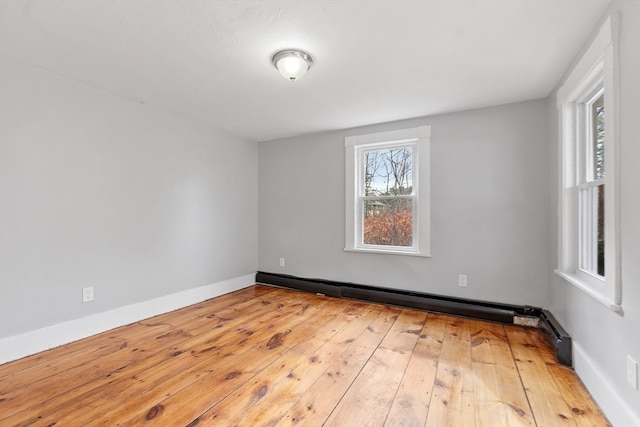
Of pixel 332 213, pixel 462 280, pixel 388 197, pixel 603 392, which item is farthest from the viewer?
pixel 332 213

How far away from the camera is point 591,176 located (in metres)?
2.20

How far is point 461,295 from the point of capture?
3344 millimetres

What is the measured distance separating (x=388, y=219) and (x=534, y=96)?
6.54 ft

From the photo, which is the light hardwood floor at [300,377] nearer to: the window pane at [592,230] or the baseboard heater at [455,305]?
the baseboard heater at [455,305]

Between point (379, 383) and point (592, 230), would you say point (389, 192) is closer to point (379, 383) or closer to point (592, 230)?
point (592, 230)

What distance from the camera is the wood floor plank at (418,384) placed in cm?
162

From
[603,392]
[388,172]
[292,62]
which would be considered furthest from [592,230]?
[292,62]

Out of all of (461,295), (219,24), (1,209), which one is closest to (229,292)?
(1,209)

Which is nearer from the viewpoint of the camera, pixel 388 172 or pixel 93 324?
pixel 93 324

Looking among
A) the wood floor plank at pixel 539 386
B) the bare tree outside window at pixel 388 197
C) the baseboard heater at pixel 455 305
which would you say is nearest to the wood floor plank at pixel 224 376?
the baseboard heater at pixel 455 305

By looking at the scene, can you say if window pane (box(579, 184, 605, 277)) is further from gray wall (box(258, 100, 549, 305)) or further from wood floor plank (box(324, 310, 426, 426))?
wood floor plank (box(324, 310, 426, 426))

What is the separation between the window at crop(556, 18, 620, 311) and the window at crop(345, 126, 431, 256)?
4.38ft

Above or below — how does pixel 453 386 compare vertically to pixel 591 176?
below

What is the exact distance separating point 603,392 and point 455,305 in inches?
61.6
